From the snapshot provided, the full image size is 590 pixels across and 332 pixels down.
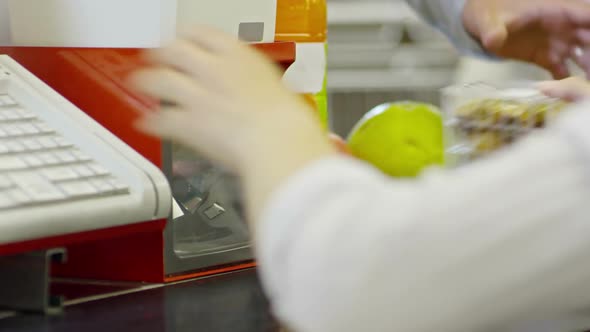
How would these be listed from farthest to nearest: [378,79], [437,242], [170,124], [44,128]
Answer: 1. [378,79]
2. [44,128]
3. [170,124]
4. [437,242]

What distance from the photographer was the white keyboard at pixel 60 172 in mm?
613

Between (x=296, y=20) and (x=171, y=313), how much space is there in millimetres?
474

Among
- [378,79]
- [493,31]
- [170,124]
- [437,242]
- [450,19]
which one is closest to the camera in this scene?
[437,242]

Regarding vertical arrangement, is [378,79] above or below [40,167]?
below

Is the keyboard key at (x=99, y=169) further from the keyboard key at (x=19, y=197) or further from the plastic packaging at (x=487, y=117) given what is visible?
the plastic packaging at (x=487, y=117)

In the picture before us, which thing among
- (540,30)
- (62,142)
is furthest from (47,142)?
(540,30)

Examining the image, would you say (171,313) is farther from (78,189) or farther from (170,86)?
(170,86)

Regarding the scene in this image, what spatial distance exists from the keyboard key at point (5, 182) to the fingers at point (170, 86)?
178 millimetres

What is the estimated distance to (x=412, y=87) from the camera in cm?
283

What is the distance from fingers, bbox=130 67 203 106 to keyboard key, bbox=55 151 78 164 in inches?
7.8

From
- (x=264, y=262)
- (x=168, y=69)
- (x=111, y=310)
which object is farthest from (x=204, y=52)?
(x=111, y=310)

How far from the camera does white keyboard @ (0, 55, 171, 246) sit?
613 millimetres

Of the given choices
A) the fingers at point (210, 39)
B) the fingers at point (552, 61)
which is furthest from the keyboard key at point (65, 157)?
the fingers at point (552, 61)

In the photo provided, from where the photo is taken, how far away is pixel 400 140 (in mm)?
881
